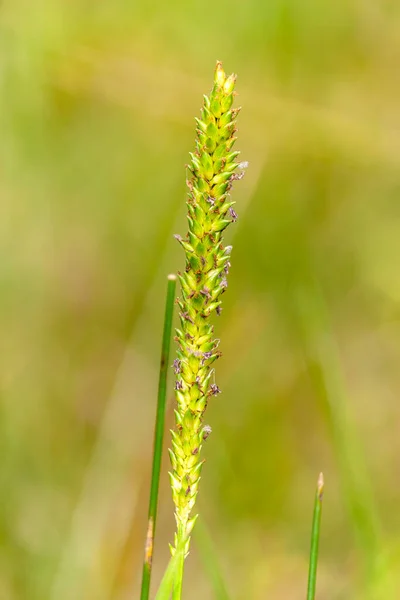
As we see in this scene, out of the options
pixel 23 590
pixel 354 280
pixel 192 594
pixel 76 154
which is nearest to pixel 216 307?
pixel 23 590

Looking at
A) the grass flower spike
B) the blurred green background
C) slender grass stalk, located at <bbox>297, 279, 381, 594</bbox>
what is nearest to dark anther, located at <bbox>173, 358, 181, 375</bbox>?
the grass flower spike

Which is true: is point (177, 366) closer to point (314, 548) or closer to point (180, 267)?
point (314, 548)

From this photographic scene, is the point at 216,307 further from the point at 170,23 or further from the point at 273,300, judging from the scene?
the point at 170,23

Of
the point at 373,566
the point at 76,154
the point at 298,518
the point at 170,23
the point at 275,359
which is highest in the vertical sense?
the point at 170,23

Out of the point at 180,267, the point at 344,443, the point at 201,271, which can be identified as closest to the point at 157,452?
the point at 201,271

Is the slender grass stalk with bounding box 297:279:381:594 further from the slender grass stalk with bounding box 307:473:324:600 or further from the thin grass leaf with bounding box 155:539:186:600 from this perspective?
the thin grass leaf with bounding box 155:539:186:600

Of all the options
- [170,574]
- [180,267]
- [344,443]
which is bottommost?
[170,574]
